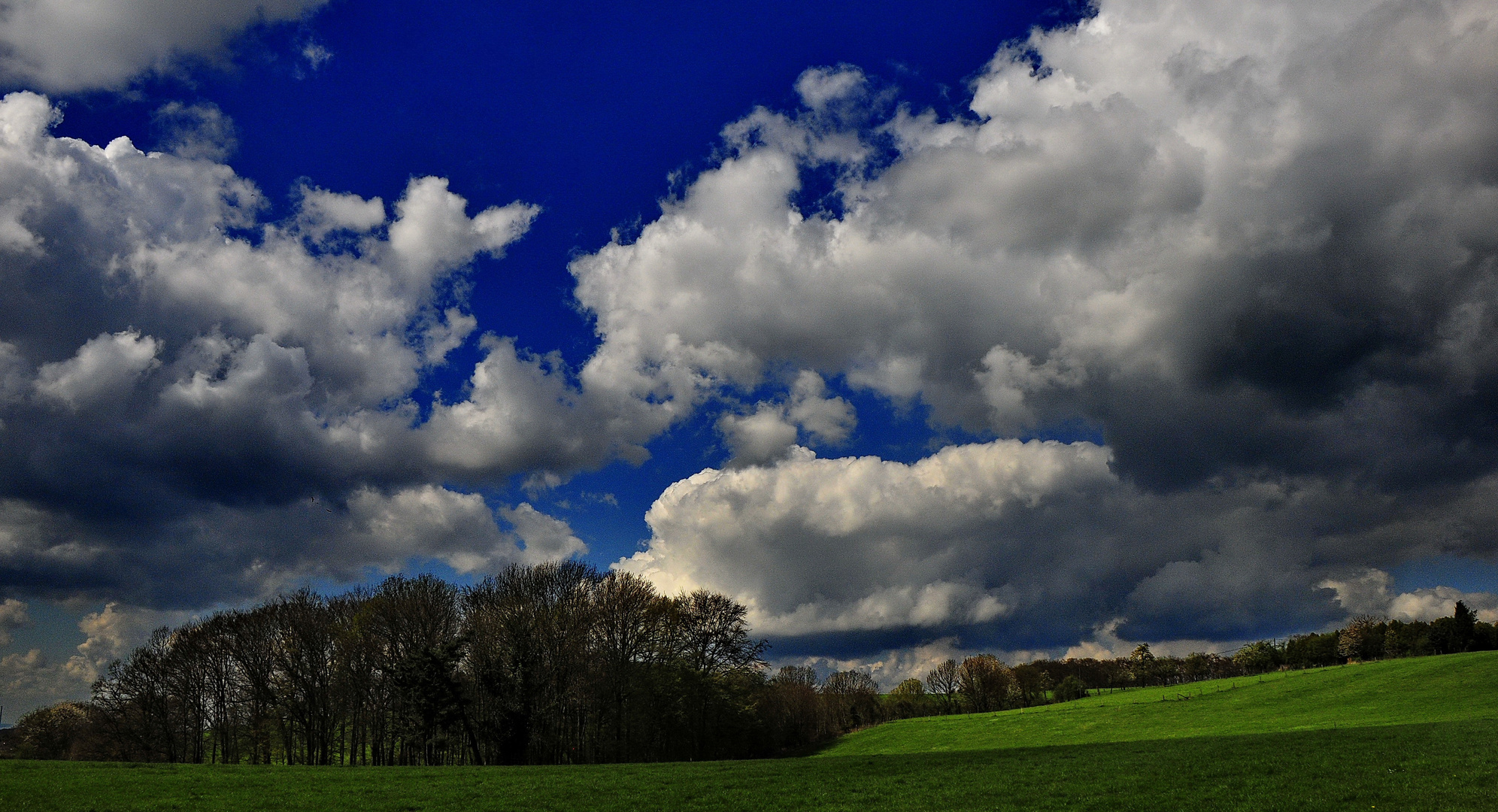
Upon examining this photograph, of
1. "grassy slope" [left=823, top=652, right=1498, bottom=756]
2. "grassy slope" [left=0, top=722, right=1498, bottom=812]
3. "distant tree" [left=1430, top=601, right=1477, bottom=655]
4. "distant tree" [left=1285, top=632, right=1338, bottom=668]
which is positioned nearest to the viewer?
"grassy slope" [left=0, top=722, right=1498, bottom=812]

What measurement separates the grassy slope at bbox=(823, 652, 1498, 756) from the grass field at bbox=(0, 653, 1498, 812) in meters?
28.9

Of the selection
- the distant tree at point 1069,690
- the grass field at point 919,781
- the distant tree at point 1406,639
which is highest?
the grass field at point 919,781

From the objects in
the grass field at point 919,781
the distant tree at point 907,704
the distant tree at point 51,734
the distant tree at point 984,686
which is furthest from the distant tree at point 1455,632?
the distant tree at point 51,734

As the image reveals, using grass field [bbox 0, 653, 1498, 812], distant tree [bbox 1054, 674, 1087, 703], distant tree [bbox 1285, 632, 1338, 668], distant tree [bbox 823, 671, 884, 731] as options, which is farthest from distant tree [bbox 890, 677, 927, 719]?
grass field [bbox 0, 653, 1498, 812]

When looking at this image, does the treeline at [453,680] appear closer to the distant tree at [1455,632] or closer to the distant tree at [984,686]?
the distant tree at [984,686]

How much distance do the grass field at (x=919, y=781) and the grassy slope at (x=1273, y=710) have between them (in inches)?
1139

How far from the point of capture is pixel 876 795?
30.4 meters

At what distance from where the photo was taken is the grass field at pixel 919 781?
26609 mm

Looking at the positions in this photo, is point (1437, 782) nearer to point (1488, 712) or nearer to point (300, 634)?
point (1488, 712)

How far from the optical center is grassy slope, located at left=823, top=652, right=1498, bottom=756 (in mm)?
71062

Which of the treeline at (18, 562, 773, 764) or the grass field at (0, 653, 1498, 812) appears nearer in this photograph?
the grass field at (0, 653, 1498, 812)

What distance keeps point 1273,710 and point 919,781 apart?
236 ft

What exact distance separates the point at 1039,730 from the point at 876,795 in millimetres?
78787

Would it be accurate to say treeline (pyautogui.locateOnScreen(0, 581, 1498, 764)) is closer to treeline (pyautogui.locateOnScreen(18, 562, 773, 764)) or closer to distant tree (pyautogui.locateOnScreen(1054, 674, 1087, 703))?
treeline (pyautogui.locateOnScreen(18, 562, 773, 764))
